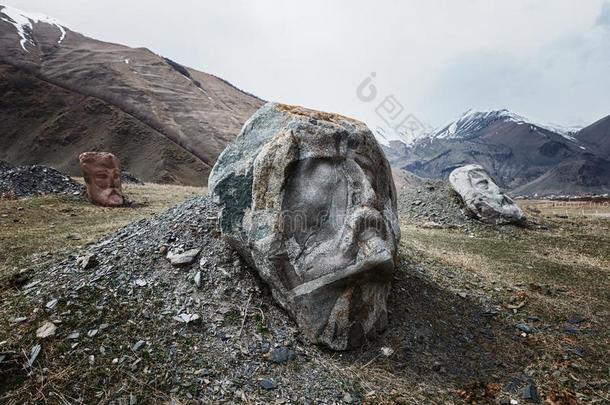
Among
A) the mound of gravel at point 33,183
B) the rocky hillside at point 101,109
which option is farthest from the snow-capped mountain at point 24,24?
the mound of gravel at point 33,183

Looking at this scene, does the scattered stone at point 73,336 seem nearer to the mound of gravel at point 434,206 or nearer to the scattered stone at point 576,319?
the scattered stone at point 576,319

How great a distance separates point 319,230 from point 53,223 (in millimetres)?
12245

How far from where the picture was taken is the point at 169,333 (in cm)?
563

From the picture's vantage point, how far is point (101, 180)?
1867 centimetres

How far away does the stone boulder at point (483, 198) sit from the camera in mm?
17250

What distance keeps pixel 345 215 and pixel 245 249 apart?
5.89ft

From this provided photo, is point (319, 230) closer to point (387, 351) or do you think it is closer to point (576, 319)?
point (387, 351)

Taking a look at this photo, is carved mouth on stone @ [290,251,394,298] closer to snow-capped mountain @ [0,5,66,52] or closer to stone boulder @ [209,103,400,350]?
stone boulder @ [209,103,400,350]

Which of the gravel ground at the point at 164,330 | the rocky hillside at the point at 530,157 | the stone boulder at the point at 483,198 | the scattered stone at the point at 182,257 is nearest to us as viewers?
the gravel ground at the point at 164,330

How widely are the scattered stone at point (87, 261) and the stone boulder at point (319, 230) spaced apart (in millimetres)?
2744

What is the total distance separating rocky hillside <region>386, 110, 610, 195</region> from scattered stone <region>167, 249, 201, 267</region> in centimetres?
10601

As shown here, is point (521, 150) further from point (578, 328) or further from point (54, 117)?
point (578, 328)

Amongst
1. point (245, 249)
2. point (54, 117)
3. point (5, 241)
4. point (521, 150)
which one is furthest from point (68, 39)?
point (521, 150)

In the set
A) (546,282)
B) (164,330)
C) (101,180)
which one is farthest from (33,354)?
(101,180)
